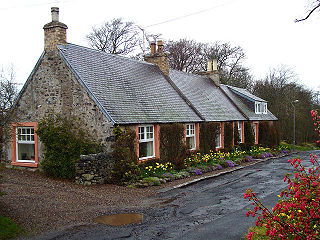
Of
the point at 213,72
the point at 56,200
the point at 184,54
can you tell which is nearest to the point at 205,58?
the point at 184,54

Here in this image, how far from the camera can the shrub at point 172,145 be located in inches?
637

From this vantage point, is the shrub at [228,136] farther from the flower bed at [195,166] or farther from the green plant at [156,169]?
the green plant at [156,169]

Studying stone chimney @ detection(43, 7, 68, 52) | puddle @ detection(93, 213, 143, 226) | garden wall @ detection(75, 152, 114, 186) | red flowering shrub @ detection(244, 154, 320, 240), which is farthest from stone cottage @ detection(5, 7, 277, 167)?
red flowering shrub @ detection(244, 154, 320, 240)

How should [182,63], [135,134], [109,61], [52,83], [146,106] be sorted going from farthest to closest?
1. [182,63]
2. [109,61]
3. [146,106]
4. [52,83]
5. [135,134]

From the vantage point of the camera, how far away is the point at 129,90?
655 inches

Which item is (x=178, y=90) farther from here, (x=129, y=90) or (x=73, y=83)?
(x=73, y=83)

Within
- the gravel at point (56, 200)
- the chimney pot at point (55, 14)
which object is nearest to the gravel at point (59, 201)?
the gravel at point (56, 200)

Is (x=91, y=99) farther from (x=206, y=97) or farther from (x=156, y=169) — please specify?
(x=206, y=97)

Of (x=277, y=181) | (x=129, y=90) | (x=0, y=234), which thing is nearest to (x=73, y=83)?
(x=129, y=90)

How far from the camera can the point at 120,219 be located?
28.0 ft

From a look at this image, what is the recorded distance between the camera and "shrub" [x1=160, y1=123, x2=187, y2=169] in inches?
637

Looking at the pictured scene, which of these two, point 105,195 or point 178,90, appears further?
point 178,90

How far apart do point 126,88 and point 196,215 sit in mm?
9321

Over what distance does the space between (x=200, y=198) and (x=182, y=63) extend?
31427 millimetres
